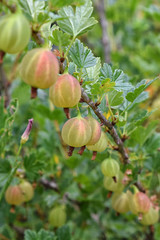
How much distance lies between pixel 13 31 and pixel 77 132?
234 mm

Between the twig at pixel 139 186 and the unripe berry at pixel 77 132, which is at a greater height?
the unripe berry at pixel 77 132

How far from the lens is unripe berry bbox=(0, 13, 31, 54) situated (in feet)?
1.34

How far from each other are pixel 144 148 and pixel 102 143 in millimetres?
299

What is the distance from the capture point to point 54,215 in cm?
108

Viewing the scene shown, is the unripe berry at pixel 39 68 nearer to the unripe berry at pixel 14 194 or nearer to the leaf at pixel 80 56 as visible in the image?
the leaf at pixel 80 56

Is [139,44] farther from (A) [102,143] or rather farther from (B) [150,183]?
(A) [102,143]

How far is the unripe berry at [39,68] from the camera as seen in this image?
46 cm

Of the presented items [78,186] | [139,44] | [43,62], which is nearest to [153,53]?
[139,44]

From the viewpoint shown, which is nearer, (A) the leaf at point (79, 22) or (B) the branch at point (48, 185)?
(A) the leaf at point (79, 22)

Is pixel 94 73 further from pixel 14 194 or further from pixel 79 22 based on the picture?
pixel 14 194

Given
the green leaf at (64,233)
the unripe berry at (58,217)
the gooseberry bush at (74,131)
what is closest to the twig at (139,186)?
the gooseberry bush at (74,131)

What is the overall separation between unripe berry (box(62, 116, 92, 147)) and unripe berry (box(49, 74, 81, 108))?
6 centimetres

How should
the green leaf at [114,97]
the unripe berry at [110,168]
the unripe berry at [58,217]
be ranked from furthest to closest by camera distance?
the unripe berry at [58,217]
the unripe berry at [110,168]
the green leaf at [114,97]

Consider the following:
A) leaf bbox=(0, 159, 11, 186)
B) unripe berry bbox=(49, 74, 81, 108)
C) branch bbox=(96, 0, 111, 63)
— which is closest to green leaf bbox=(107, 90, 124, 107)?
unripe berry bbox=(49, 74, 81, 108)
